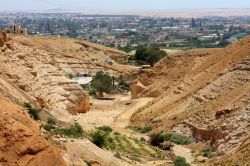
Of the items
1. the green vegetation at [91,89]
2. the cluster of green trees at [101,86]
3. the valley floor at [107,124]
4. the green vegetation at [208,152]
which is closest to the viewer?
the valley floor at [107,124]

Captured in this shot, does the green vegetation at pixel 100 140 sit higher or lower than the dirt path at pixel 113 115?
higher

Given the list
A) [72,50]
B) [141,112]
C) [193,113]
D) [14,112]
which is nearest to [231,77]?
[193,113]

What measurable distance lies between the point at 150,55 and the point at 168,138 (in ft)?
181

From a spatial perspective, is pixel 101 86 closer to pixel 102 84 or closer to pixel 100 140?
pixel 102 84

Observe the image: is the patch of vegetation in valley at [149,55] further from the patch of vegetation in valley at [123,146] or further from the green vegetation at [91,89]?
the patch of vegetation in valley at [123,146]

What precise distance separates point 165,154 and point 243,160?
21.5 feet

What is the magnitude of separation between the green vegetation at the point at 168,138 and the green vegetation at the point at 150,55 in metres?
50.5

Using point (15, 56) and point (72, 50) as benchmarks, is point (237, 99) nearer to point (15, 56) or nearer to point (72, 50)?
point (15, 56)

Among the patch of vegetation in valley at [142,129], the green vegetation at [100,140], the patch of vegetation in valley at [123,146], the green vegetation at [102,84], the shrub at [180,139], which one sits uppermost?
the green vegetation at [100,140]

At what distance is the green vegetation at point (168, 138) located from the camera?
3094cm

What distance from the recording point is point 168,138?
104 ft

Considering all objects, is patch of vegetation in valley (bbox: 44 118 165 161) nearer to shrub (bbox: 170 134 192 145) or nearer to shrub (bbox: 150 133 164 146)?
shrub (bbox: 150 133 164 146)

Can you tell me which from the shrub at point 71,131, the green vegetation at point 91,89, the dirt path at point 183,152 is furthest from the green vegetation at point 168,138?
the green vegetation at point 91,89

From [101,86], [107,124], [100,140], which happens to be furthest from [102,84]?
[100,140]
